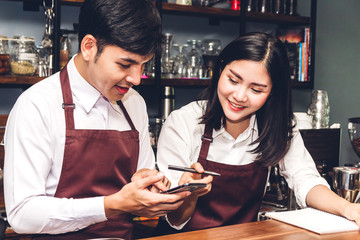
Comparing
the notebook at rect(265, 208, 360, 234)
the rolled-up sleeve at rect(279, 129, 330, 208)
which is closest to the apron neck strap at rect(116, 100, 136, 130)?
the notebook at rect(265, 208, 360, 234)

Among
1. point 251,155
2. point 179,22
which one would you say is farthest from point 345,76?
point 251,155

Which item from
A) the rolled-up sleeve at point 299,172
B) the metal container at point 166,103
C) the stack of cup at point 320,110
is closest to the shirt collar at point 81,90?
the rolled-up sleeve at point 299,172

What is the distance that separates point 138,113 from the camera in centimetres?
180

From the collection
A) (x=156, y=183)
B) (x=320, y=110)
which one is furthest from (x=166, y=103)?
(x=156, y=183)

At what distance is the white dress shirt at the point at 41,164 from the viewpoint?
1.37 metres

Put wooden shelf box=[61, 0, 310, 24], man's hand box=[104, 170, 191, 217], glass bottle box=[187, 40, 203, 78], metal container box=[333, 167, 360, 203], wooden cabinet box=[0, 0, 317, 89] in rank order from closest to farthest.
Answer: man's hand box=[104, 170, 191, 217] → metal container box=[333, 167, 360, 203] → wooden cabinet box=[0, 0, 317, 89] → wooden shelf box=[61, 0, 310, 24] → glass bottle box=[187, 40, 203, 78]

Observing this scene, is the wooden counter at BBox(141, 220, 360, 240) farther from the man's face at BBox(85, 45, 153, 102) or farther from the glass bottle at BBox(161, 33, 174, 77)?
the glass bottle at BBox(161, 33, 174, 77)

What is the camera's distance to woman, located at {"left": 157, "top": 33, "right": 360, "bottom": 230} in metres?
1.77

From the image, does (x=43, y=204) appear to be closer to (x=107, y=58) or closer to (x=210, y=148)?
(x=107, y=58)

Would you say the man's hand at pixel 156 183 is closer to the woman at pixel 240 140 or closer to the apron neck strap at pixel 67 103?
the woman at pixel 240 140

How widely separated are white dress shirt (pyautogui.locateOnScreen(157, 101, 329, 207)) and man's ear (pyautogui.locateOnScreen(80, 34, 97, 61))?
0.55 m

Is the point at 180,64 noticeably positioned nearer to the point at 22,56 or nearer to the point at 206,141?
the point at 22,56

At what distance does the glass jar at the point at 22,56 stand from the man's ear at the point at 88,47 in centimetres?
121

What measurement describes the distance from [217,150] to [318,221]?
0.53 meters
